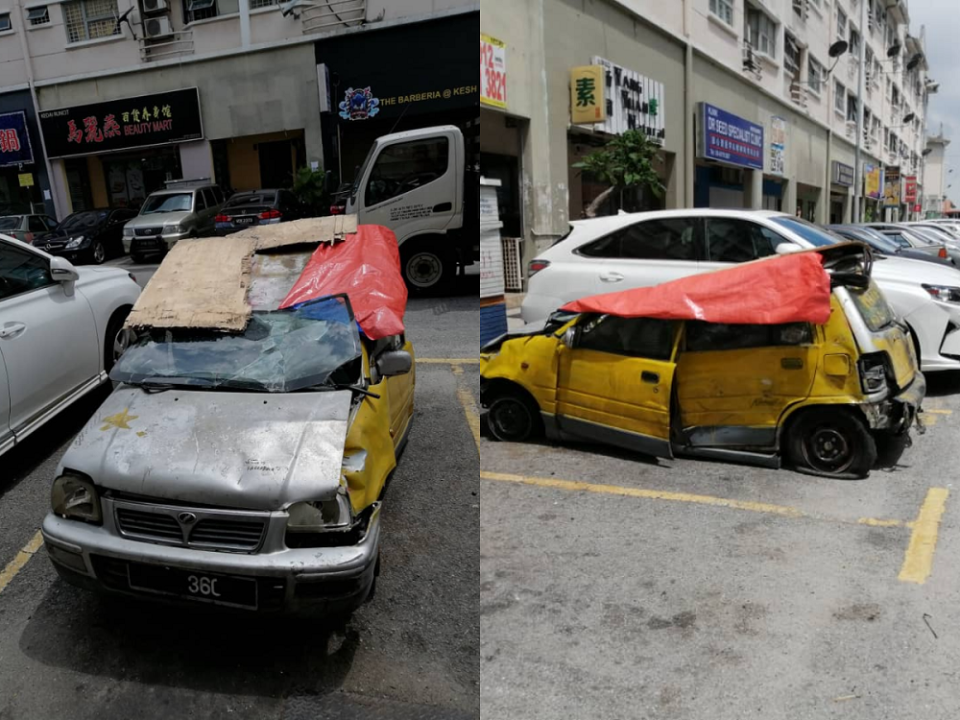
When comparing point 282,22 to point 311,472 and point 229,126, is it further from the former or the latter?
point 311,472

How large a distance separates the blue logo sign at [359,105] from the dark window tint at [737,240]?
1597 cm

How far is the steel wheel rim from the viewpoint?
9.55 meters

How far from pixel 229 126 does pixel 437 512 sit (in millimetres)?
19924

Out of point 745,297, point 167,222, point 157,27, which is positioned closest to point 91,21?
point 157,27

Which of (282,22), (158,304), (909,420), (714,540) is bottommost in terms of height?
(714,540)

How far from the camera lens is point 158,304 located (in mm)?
4113

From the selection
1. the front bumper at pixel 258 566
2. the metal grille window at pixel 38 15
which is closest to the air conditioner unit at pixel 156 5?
the metal grille window at pixel 38 15

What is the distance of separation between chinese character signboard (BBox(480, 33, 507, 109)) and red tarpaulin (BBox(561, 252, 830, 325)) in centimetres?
628

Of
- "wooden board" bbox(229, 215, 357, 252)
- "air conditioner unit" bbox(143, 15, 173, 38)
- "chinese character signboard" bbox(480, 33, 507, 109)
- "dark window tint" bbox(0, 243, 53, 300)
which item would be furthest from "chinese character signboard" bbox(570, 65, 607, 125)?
"air conditioner unit" bbox(143, 15, 173, 38)

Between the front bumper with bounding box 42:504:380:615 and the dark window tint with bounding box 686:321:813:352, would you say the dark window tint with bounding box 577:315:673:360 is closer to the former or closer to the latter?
the dark window tint with bounding box 686:321:813:352

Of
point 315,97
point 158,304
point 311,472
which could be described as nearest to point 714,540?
point 311,472

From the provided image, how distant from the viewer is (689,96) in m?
17.0

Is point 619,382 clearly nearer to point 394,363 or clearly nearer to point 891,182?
point 394,363

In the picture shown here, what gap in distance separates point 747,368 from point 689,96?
14.1 metres
